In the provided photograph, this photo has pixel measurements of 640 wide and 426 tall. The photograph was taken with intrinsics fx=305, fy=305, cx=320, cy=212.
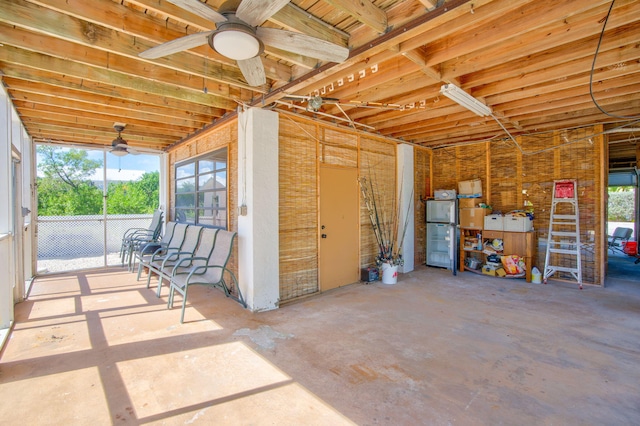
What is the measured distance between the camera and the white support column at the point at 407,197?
6109 mm

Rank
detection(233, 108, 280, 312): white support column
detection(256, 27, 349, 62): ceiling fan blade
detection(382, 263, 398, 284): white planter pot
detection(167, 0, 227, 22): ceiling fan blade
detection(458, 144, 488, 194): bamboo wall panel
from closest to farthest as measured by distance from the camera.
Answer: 1. detection(167, 0, 227, 22): ceiling fan blade
2. detection(256, 27, 349, 62): ceiling fan blade
3. detection(233, 108, 280, 312): white support column
4. detection(382, 263, 398, 284): white planter pot
5. detection(458, 144, 488, 194): bamboo wall panel

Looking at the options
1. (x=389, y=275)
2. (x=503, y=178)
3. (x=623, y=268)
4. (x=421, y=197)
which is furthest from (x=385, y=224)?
(x=623, y=268)

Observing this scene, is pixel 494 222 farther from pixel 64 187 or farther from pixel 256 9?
pixel 64 187

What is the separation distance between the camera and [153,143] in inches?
260

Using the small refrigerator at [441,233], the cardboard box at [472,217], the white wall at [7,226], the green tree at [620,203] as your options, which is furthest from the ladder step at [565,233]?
the green tree at [620,203]

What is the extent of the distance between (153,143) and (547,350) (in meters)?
7.39

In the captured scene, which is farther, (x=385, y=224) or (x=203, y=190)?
(x=385, y=224)

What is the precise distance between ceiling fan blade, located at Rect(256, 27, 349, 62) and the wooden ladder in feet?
17.2

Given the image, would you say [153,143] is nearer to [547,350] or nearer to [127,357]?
[127,357]

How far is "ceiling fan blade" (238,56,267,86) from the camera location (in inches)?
90.1

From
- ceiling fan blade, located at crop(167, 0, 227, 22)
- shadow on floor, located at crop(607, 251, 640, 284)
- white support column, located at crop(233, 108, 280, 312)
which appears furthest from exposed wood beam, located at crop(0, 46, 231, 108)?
shadow on floor, located at crop(607, 251, 640, 284)

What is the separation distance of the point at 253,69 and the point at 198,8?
0.73 meters

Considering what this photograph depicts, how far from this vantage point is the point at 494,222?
18.9ft

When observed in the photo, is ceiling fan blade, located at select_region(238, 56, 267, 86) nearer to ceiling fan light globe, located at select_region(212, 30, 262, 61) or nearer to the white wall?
ceiling fan light globe, located at select_region(212, 30, 262, 61)
